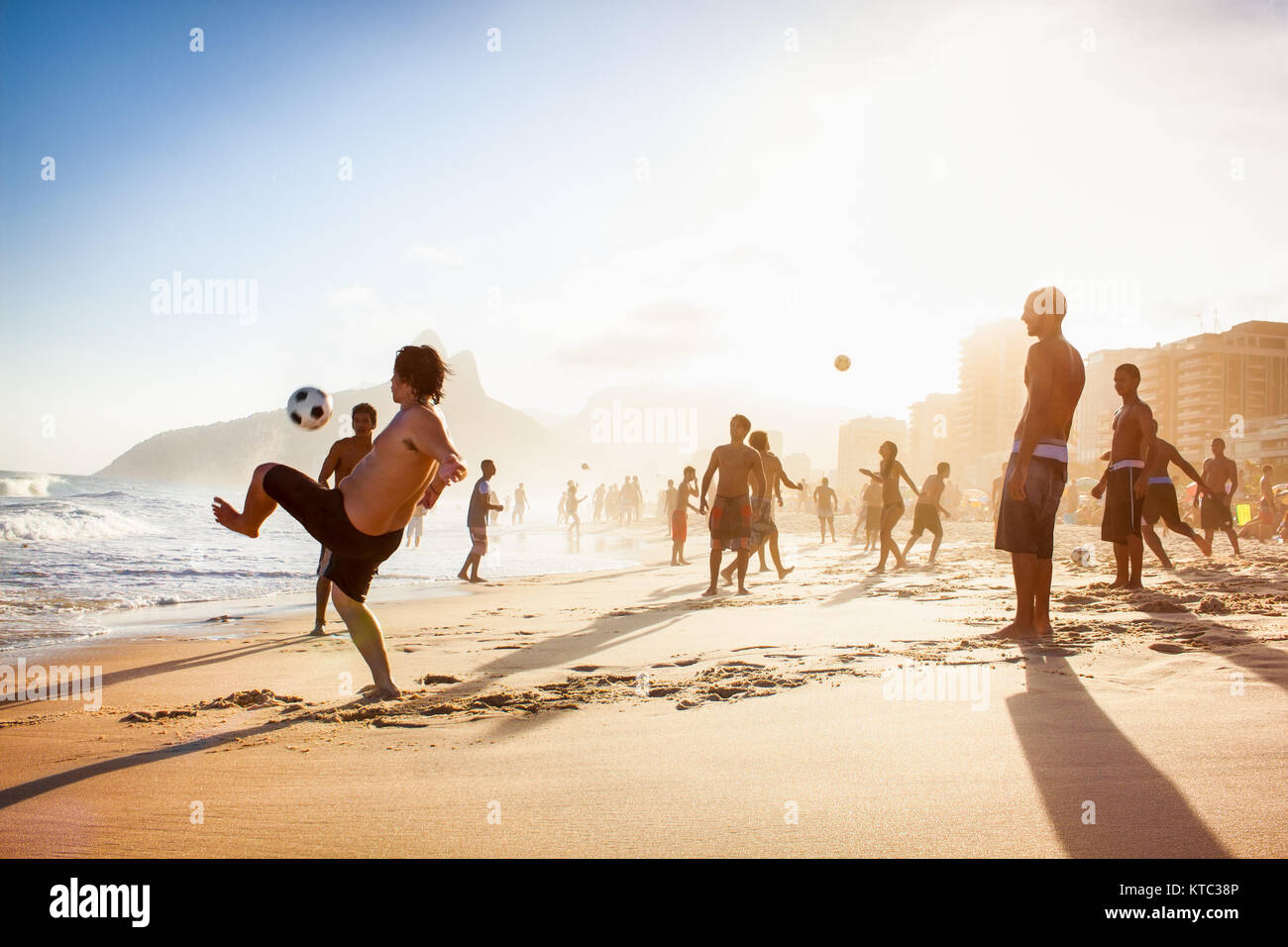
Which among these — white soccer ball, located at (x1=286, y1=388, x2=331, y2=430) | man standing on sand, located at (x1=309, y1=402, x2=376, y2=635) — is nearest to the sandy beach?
man standing on sand, located at (x1=309, y1=402, x2=376, y2=635)

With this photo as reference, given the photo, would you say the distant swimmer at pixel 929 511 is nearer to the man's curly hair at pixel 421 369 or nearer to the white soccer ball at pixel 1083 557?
the white soccer ball at pixel 1083 557

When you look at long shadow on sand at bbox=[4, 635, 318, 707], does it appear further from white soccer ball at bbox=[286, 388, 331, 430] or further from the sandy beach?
white soccer ball at bbox=[286, 388, 331, 430]

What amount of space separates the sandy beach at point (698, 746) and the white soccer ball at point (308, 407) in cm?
154

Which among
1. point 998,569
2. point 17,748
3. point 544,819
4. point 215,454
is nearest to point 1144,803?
point 544,819

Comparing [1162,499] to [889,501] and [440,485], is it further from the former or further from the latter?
[440,485]

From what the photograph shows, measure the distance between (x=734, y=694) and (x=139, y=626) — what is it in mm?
6925

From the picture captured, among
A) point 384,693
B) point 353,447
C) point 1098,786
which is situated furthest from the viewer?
point 353,447

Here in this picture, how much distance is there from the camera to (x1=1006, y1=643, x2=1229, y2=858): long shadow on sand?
1.96 meters

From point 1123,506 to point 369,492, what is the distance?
655 centimetres

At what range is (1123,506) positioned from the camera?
23.9 ft

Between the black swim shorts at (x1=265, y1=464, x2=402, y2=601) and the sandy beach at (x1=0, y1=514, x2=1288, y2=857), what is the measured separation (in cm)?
71

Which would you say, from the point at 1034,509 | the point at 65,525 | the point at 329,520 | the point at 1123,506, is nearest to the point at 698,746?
the point at 329,520
